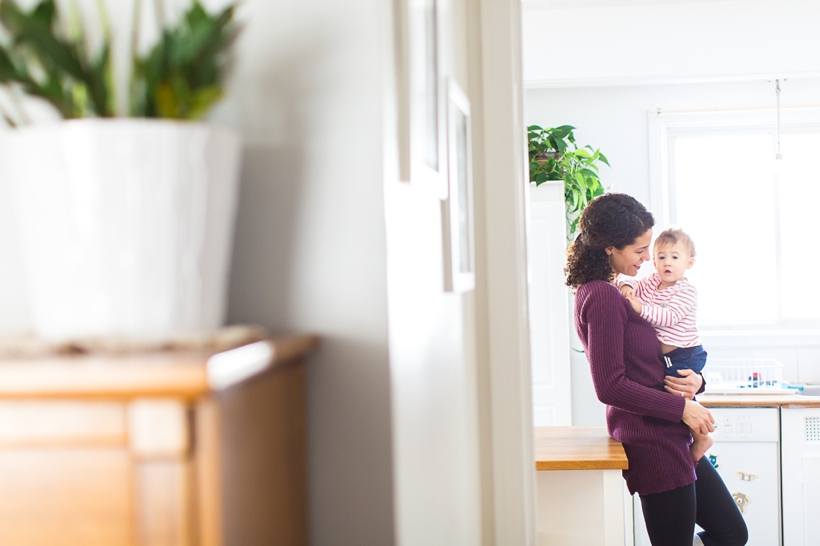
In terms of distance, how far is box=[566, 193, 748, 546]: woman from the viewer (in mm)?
2074

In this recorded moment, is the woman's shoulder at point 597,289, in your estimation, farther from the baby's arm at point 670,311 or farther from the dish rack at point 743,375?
the dish rack at point 743,375

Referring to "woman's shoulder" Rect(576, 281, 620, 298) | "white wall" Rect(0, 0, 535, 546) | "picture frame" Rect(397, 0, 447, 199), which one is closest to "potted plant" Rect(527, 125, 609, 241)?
"woman's shoulder" Rect(576, 281, 620, 298)

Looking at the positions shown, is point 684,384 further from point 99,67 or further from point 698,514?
point 99,67

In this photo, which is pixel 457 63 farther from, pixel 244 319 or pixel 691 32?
pixel 691 32

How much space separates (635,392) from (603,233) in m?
0.52

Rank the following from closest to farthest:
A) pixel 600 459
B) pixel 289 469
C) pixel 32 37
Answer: pixel 32 37, pixel 289 469, pixel 600 459

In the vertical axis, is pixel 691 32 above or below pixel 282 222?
above

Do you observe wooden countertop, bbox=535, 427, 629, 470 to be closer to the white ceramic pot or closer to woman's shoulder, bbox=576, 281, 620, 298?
woman's shoulder, bbox=576, 281, 620, 298


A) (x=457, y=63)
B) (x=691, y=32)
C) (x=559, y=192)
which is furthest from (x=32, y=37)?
(x=691, y=32)

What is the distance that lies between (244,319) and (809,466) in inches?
131

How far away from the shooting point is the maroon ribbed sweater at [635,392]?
207 centimetres

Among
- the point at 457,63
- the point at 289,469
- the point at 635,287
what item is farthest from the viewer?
the point at 635,287

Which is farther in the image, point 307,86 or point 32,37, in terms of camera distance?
point 307,86

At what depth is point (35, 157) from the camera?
56cm
